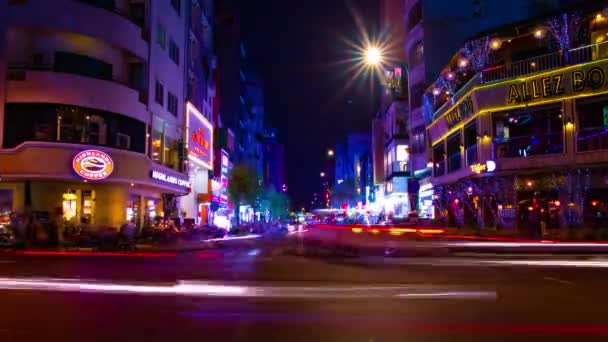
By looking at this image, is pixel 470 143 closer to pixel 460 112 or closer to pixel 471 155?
pixel 471 155

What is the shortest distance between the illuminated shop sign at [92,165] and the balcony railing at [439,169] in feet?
91.9

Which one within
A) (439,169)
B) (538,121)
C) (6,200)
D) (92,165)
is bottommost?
(6,200)

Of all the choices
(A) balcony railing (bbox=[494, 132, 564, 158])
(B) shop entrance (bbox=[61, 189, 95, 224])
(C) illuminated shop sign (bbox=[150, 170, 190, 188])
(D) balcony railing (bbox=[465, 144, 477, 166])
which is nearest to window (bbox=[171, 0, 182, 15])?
(C) illuminated shop sign (bbox=[150, 170, 190, 188])

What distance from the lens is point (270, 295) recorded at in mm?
11914

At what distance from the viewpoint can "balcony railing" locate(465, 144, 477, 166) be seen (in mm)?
38444

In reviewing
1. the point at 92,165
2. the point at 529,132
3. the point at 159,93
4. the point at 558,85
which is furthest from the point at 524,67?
the point at 92,165

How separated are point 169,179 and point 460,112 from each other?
67.3 feet

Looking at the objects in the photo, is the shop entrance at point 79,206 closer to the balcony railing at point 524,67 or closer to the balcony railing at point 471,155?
the balcony railing at point 471,155

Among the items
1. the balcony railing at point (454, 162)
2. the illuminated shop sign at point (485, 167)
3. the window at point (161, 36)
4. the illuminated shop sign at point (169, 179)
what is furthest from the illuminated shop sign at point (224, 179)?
the illuminated shop sign at point (485, 167)

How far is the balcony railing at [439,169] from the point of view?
160 feet

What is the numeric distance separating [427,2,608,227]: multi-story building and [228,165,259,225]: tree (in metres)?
36.8

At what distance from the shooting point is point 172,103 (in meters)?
43.9

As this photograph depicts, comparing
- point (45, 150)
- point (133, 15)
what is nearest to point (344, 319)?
point (45, 150)

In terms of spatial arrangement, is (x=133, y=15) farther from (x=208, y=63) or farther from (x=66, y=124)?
(x=208, y=63)
